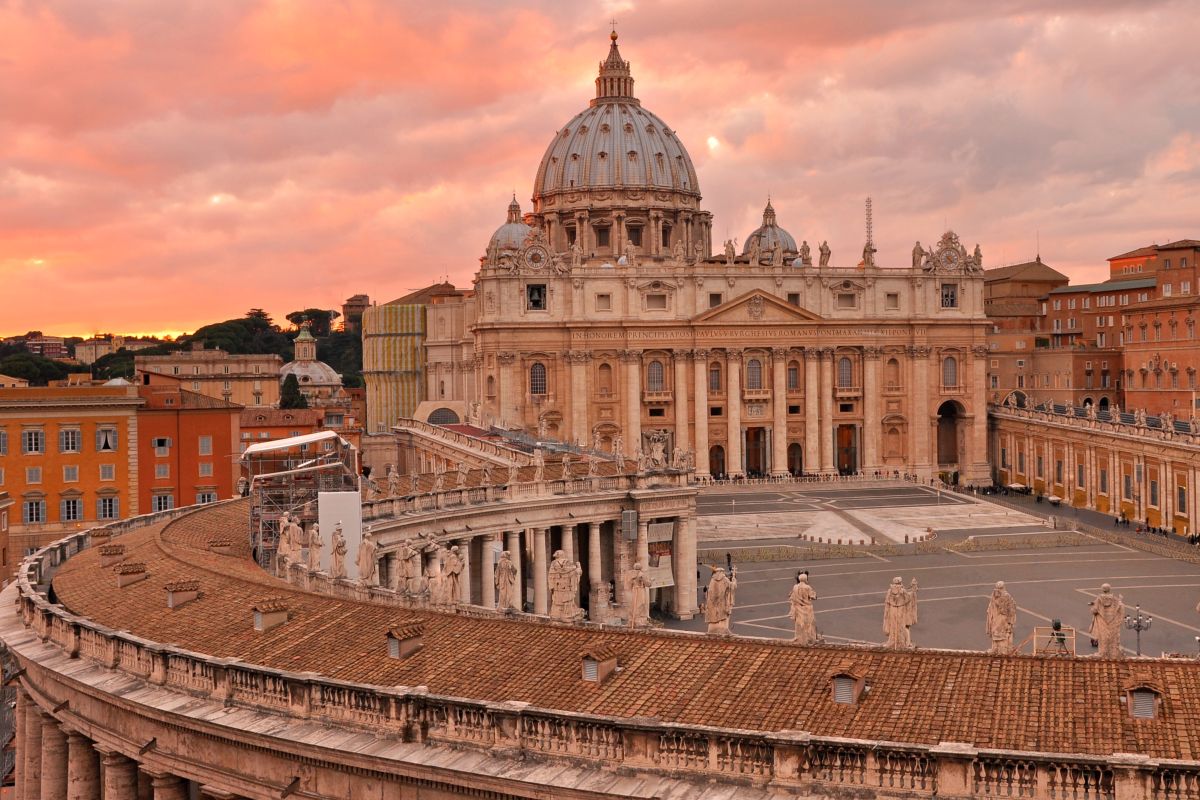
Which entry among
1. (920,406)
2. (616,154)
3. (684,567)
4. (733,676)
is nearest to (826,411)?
(920,406)

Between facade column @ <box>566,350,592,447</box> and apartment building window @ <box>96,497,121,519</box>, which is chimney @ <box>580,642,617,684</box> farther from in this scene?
facade column @ <box>566,350,592,447</box>

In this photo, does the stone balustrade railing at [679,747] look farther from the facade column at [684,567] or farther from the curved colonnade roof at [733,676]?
the facade column at [684,567]

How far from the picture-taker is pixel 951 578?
63.2 m

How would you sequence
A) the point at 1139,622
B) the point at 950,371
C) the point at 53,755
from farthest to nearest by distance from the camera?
the point at 950,371 < the point at 1139,622 < the point at 53,755

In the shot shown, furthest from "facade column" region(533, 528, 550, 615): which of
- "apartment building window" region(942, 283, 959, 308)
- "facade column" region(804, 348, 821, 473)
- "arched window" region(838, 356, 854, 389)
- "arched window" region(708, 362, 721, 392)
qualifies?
"apartment building window" region(942, 283, 959, 308)

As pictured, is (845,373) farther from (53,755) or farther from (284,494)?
(53,755)

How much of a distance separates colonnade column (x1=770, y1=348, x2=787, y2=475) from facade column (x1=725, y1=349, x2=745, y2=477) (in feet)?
9.40

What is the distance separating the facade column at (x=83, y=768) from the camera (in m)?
26.7

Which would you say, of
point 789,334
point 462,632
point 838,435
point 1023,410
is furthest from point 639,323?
point 462,632

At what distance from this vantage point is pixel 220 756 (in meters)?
22.5

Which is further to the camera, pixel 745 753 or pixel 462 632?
pixel 462 632

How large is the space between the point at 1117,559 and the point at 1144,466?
47.9ft

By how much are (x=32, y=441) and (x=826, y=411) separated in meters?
65.7

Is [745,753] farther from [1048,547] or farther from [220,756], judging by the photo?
[1048,547]
